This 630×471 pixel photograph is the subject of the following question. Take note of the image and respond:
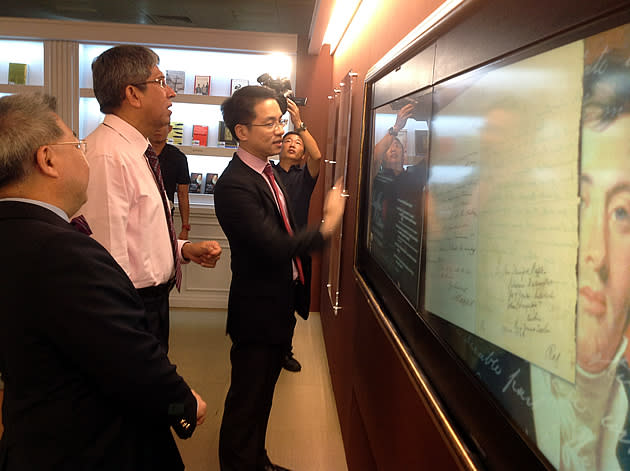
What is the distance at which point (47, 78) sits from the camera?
5.08 meters

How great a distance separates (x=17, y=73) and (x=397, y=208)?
528cm

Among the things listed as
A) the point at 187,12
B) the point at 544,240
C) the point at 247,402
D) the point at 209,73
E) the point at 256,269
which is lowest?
the point at 247,402

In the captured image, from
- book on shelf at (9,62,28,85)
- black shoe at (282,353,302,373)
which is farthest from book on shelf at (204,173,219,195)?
black shoe at (282,353,302,373)

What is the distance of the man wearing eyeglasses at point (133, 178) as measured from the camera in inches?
68.1

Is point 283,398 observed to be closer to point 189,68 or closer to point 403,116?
point 403,116

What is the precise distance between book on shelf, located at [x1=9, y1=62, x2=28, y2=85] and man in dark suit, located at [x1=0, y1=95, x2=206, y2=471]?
16.3ft

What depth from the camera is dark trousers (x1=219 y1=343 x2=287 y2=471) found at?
218 centimetres

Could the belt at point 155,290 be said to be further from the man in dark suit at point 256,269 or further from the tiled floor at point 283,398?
the tiled floor at point 283,398

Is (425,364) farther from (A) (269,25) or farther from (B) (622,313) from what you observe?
(A) (269,25)

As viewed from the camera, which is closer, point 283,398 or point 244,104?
point 244,104

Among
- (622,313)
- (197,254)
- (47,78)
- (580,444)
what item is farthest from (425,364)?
(47,78)

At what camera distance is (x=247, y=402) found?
2.19 meters

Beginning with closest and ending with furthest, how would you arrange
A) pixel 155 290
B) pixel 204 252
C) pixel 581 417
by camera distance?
pixel 581 417 → pixel 155 290 → pixel 204 252

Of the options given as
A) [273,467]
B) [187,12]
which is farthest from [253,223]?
[187,12]
